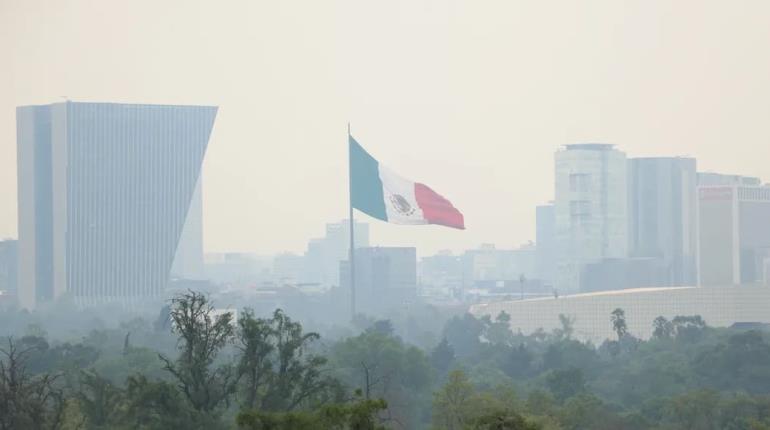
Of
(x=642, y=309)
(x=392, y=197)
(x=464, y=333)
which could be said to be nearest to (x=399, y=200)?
(x=392, y=197)

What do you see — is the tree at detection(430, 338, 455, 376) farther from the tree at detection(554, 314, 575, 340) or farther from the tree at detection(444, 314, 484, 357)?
the tree at detection(554, 314, 575, 340)

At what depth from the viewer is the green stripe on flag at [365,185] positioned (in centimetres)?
13162

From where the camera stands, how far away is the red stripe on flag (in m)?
124

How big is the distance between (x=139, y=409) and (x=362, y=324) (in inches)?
3956

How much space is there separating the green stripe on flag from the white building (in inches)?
1125

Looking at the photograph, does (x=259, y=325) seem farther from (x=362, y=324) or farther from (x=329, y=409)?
(x=362, y=324)

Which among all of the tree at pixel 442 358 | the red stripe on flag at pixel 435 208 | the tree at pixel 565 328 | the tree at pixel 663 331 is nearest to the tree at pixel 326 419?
the tree at pixel 442 358

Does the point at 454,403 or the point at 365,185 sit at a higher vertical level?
the point at 365,185

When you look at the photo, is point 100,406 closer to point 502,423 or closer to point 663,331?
point 502,423

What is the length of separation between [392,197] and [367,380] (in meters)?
87.8

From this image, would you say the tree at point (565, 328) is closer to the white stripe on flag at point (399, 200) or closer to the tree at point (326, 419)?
the white stripe on flag at point (399, 200)

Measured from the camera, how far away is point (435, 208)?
412ft

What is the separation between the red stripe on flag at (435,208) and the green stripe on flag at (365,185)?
4.11m

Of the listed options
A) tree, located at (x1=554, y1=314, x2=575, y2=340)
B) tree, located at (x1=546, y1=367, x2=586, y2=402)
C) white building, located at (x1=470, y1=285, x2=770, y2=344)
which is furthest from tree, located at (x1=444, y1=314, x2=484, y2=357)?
tree, located at (x1=546, y1=367, x2=586, y2=402)
